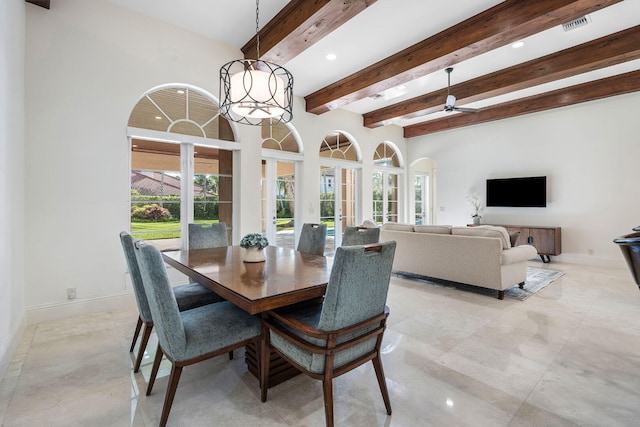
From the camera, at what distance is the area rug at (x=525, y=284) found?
3.79 m

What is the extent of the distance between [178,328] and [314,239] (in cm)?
183

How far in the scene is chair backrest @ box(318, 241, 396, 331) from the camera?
139cm

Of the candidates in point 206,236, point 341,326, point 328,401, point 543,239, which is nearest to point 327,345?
point 341,326

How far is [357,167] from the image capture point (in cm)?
670

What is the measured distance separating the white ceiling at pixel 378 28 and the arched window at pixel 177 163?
34.2 inches

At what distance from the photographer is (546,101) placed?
5.55 meters

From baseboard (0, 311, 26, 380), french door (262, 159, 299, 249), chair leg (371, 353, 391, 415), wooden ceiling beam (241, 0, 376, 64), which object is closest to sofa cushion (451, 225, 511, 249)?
chair leg (371, 353, 391, 415)

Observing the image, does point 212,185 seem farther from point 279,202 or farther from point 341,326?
point 341,326

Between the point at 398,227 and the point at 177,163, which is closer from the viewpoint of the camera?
the point at 177,163

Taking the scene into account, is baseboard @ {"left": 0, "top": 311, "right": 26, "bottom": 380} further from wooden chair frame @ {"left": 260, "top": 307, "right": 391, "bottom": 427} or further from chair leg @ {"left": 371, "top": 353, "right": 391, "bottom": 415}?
chair leg @ {"left": 371, "top": 353, "right": 391, "bottom": 415}

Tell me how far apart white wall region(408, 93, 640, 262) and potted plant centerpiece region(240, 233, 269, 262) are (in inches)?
242

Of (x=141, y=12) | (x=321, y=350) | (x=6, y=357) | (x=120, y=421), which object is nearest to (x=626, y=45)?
(x=321, y=350)

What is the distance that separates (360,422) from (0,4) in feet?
11.5

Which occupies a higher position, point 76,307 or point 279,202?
point 279,202
